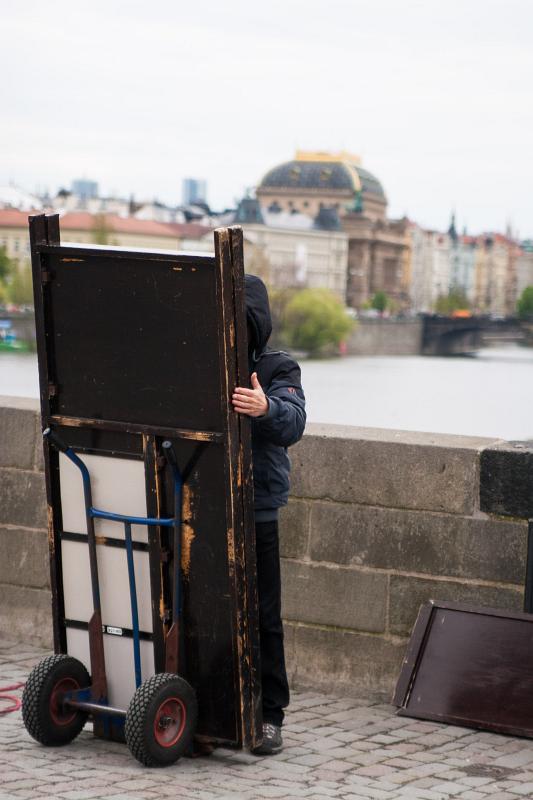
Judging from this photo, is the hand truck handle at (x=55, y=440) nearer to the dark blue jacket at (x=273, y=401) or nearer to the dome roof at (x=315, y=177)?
the dark blue jacket at (x=273, y=401)

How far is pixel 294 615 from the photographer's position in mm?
5148

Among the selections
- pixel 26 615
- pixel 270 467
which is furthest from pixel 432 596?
pixel 26 615

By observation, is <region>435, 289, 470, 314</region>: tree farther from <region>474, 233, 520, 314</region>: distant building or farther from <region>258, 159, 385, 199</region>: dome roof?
<region>258, 159, 385, 199</region>: dome roof

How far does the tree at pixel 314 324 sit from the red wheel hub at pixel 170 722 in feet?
217

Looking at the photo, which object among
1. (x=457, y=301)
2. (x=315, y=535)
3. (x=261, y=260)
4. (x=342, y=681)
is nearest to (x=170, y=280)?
(x=315, y=535)

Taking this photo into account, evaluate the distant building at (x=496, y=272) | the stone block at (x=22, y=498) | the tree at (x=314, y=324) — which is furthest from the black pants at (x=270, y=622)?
the distant building at (x=496, y=272)

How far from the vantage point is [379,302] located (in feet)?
399

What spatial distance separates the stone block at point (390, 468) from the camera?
4.85 metres

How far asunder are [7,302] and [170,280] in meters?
60.5

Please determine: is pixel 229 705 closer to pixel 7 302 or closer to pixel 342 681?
pixel 342 681

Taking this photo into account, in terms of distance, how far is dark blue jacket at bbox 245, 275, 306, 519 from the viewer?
3.85m

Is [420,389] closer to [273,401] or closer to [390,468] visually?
[390,468]

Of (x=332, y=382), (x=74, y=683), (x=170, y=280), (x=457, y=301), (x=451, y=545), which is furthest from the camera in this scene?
(x=457, y=301)

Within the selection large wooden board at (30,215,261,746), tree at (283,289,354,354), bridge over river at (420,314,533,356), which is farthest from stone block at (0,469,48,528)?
bridge over river at (420,314,533,356)
